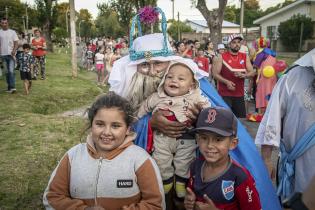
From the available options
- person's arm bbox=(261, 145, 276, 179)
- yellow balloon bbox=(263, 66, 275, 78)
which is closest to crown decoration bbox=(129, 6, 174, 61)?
person's arm bbox=(261, 145, 276, 179)

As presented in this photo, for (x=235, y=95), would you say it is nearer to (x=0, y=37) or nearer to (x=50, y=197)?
(x=50, y=197)

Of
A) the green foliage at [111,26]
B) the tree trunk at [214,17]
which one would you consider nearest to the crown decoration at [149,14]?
the tree trunk at [214,17]

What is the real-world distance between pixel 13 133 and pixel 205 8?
15.5m

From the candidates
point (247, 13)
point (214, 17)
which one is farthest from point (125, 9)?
point (247, 13)

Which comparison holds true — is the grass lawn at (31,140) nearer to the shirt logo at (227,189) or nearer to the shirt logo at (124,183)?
the shirt logo at (124,183)

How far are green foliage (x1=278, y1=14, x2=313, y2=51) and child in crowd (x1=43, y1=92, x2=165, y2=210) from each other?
3272cm

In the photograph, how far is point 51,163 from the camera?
16.1 feet

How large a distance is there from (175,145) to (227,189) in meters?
0.49

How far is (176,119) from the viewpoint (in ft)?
8.43

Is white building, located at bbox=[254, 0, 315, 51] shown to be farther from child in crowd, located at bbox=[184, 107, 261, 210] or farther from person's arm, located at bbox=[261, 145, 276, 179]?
child in crowd, located at bbox=[184, 107, 261, 210]

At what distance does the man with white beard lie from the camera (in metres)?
2.58

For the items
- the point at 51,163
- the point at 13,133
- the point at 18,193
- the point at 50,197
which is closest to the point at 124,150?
the point at 50,197

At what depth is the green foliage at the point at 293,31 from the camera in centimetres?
3227

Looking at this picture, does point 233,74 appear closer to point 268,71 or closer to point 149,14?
point 268,71
